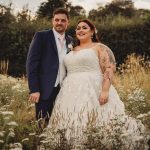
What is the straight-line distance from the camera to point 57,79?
618cm

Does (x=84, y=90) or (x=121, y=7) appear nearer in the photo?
(x=84, y=90)

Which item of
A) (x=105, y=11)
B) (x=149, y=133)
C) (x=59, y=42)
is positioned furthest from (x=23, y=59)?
(x=105, y=11)

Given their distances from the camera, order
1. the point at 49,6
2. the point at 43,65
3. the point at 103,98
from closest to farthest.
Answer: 1. the point at 103,98
2. the point at 43,65
3. the point at 49,6

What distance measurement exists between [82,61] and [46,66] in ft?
1.52

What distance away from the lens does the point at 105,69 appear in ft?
20.2

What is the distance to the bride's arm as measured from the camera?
6.03 meters

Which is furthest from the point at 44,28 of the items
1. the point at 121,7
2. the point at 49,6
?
the point at 121,7

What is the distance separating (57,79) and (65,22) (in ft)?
2.37

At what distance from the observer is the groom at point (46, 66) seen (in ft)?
19.8

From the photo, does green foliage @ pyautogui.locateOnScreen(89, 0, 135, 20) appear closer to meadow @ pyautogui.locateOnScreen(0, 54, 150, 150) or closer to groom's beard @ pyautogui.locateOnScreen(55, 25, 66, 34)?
meadow @ pyautogui.locateOnScreen(0, 54, 150, 150)

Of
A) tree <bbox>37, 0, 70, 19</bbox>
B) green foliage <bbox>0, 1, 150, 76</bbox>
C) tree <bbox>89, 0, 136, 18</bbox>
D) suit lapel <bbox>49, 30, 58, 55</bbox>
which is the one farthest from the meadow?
tree <bbox>89, 0, 136, 18</bbox>

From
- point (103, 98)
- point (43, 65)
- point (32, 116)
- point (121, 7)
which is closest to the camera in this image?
point (103, 98)

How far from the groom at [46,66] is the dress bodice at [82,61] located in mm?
116

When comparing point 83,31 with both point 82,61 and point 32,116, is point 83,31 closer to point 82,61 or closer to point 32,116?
point 82,61
